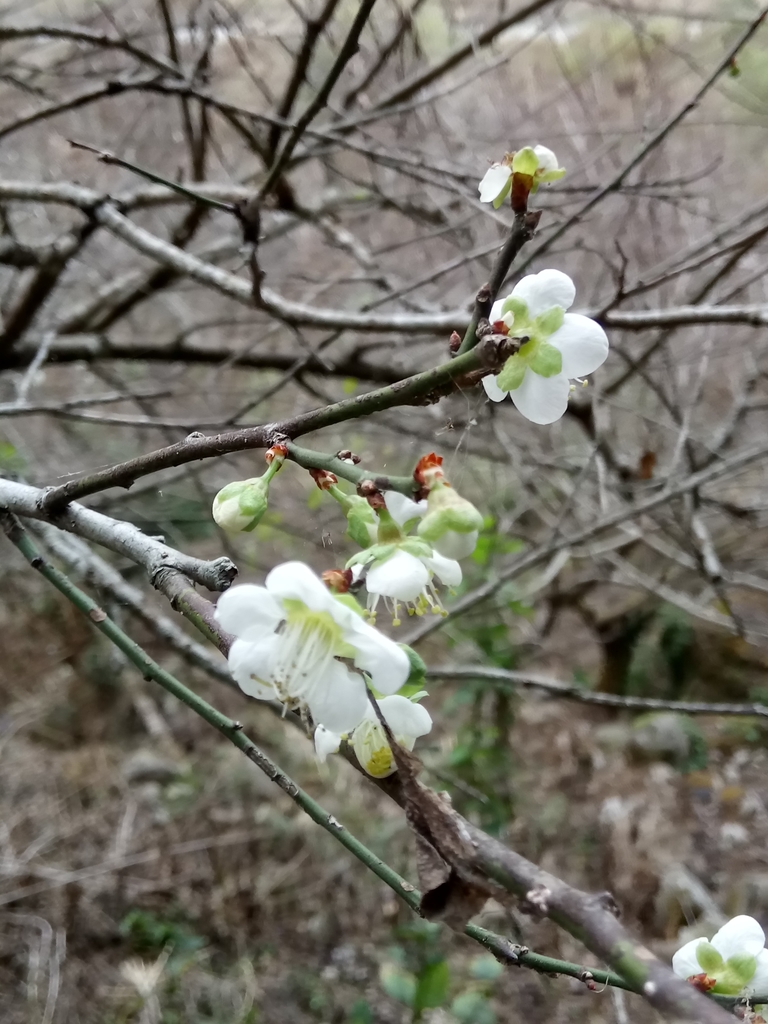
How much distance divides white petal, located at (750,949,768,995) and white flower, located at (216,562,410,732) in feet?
1.41

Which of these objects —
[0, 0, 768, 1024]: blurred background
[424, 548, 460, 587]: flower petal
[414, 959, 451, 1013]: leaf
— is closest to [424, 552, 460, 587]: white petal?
[424, 548, 460, 587]: flower petal

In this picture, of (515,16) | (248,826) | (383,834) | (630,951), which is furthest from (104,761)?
(630,951)

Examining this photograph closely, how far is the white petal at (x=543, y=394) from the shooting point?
57 centimetres

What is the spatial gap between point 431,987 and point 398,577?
227 cm

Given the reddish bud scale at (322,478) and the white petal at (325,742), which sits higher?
the reddish bud scale at (322,478)

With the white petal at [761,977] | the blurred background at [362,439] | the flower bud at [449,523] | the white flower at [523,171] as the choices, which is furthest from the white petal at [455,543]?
the blurred background at [362,439]

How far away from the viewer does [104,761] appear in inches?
158

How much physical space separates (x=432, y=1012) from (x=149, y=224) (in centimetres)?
359

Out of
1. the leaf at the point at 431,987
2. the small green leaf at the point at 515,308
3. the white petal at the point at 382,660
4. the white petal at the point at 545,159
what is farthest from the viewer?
the leaf at the point at 431,987

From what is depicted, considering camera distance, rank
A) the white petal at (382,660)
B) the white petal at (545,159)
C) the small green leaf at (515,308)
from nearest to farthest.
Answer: the white petal at (382,660) → the small green leaf at (515,308) → the white petal at (545,159)

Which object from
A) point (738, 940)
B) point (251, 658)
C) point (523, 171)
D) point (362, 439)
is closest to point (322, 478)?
point (251, 658)

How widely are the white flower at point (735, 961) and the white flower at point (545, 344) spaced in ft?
1.54

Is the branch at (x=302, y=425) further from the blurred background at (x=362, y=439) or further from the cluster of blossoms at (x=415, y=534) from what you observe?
the blurred background at (x=362, y=439)

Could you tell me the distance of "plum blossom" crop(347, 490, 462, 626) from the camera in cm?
48
